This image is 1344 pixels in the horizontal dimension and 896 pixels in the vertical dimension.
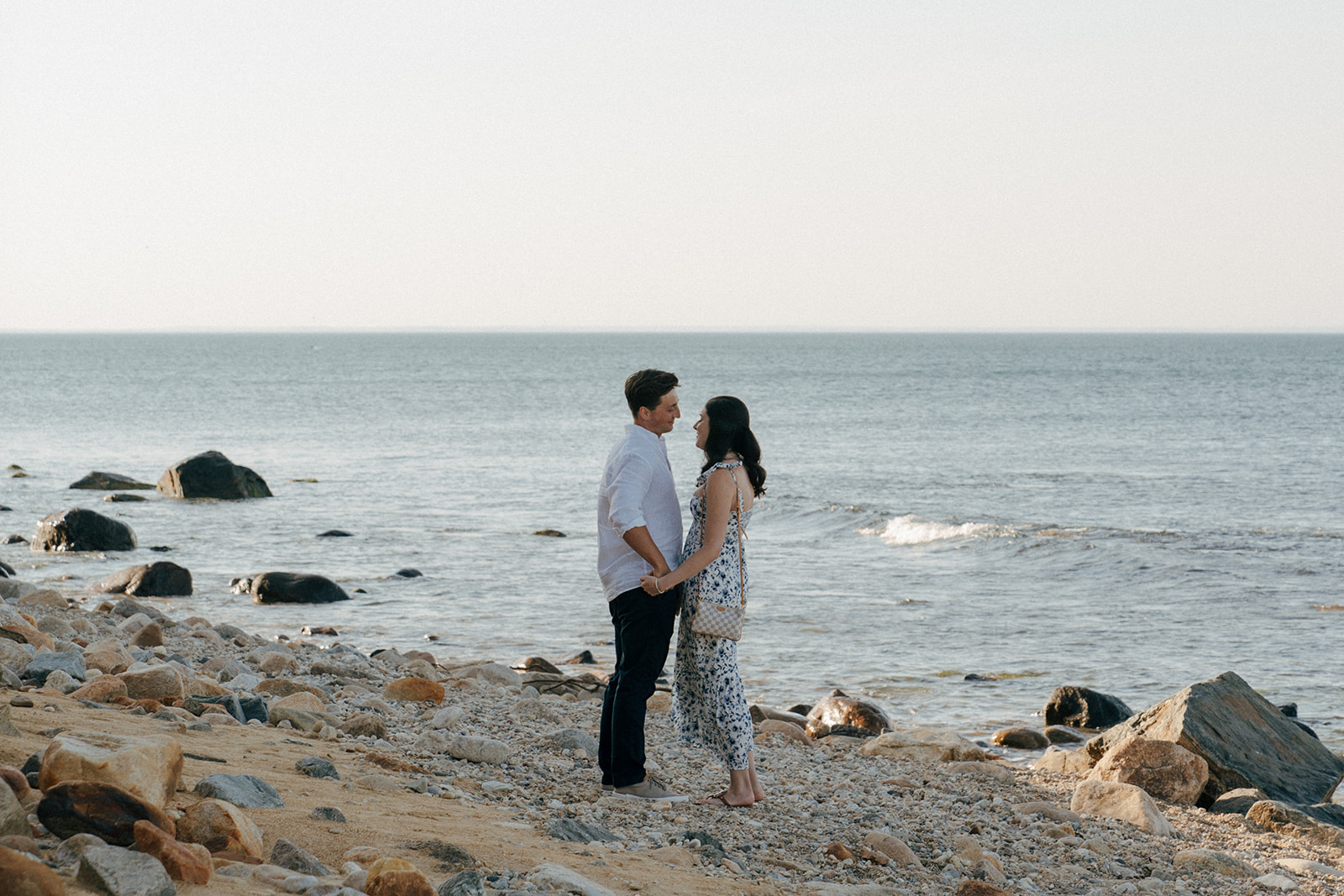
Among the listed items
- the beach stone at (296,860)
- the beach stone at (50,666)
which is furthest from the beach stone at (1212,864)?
the beach stone at (50,666)

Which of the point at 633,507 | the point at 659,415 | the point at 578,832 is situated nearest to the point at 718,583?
the point at 633,507

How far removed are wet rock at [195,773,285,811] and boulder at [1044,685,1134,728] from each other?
25.9 feet

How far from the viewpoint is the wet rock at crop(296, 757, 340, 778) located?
18.1 feet

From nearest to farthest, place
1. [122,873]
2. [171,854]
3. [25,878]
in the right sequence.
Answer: [25,878] < [122,873] < [171,854]

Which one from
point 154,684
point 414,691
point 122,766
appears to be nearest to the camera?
point 122,766

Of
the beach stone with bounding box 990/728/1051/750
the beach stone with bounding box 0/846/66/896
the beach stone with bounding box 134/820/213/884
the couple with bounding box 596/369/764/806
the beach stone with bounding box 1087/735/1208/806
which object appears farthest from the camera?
the beach stone with bounding box 990/728/1051/750

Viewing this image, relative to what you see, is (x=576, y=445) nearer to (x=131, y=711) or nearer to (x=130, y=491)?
(x=130, y=491)

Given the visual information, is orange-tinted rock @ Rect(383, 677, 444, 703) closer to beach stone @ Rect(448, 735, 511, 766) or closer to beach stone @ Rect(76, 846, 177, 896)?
beach stone @ Rect(448, 735, 511, 766)

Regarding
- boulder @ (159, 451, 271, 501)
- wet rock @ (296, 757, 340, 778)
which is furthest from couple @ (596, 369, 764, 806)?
boulder @ (159, 451, 271, 501)

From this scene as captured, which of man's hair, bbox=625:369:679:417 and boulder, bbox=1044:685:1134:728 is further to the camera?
boulder, bbox=1044:685:1134:728

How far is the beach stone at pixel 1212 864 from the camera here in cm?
626

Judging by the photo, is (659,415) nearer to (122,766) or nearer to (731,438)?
(731,438)

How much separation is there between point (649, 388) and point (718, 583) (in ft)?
3.43

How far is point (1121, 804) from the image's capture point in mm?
7270
